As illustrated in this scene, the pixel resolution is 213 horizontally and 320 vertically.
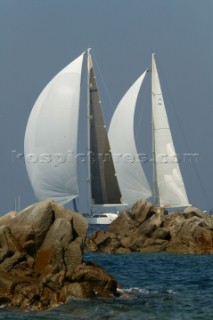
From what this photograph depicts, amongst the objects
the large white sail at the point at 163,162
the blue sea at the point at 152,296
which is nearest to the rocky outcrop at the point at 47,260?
the blue sea at the point at 152,296

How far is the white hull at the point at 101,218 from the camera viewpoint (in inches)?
2657

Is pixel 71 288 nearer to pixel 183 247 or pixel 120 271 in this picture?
pixel 120 271

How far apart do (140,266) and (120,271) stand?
7.42 ft

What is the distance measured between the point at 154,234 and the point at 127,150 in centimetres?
2317

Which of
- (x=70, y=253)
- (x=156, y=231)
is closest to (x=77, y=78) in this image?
(x=156, y=231)

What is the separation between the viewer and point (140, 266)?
35.1 metres

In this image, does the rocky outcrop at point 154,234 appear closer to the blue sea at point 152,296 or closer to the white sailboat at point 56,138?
the blue sea at point 152,296

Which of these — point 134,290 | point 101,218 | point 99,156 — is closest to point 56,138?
point 99,156

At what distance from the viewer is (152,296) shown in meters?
24.4

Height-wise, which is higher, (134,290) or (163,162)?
(163,162)

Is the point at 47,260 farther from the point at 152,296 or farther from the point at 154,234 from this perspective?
the point at 154,234

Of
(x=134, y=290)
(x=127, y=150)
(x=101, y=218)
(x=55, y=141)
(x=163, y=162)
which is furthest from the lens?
(x=163, y=162)

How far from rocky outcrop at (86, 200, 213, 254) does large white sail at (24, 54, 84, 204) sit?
37.8 feet

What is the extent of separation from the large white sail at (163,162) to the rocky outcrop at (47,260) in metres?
43.9
